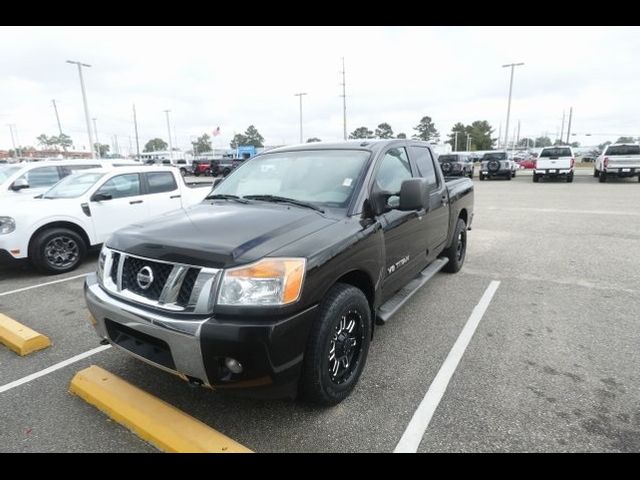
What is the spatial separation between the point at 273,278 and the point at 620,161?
22.5 m

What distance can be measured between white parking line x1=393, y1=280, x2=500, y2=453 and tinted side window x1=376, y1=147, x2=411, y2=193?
4.93 feet

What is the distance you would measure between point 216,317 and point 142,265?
2.29 ft

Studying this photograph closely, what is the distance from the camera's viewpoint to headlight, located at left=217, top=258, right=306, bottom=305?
7.00 feet

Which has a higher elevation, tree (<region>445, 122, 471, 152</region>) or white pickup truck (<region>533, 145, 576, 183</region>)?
tree (<region>445, 122, 471, 152</region>)

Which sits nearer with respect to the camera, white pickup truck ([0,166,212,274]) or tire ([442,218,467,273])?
Answer: tire ([442,218,467,273])

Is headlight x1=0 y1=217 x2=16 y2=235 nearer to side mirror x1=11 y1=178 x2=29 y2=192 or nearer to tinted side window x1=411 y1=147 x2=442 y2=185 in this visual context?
side mirror x1=11 y1=178 x2=29 y2=192

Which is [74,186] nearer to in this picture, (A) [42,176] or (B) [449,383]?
(A) [42,176]

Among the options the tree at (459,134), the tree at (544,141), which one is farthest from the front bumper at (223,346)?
the tree at (544,141)

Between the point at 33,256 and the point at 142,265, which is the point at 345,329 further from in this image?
the point at 33,256

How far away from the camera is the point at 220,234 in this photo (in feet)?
8.05

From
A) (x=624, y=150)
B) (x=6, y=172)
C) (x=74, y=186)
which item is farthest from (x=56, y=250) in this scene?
(x=624, y=150)

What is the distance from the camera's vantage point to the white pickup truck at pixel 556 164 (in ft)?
69.2

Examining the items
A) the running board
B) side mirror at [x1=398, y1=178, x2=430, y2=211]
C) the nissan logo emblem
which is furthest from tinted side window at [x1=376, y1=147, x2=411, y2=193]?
the nissan logo emblem
